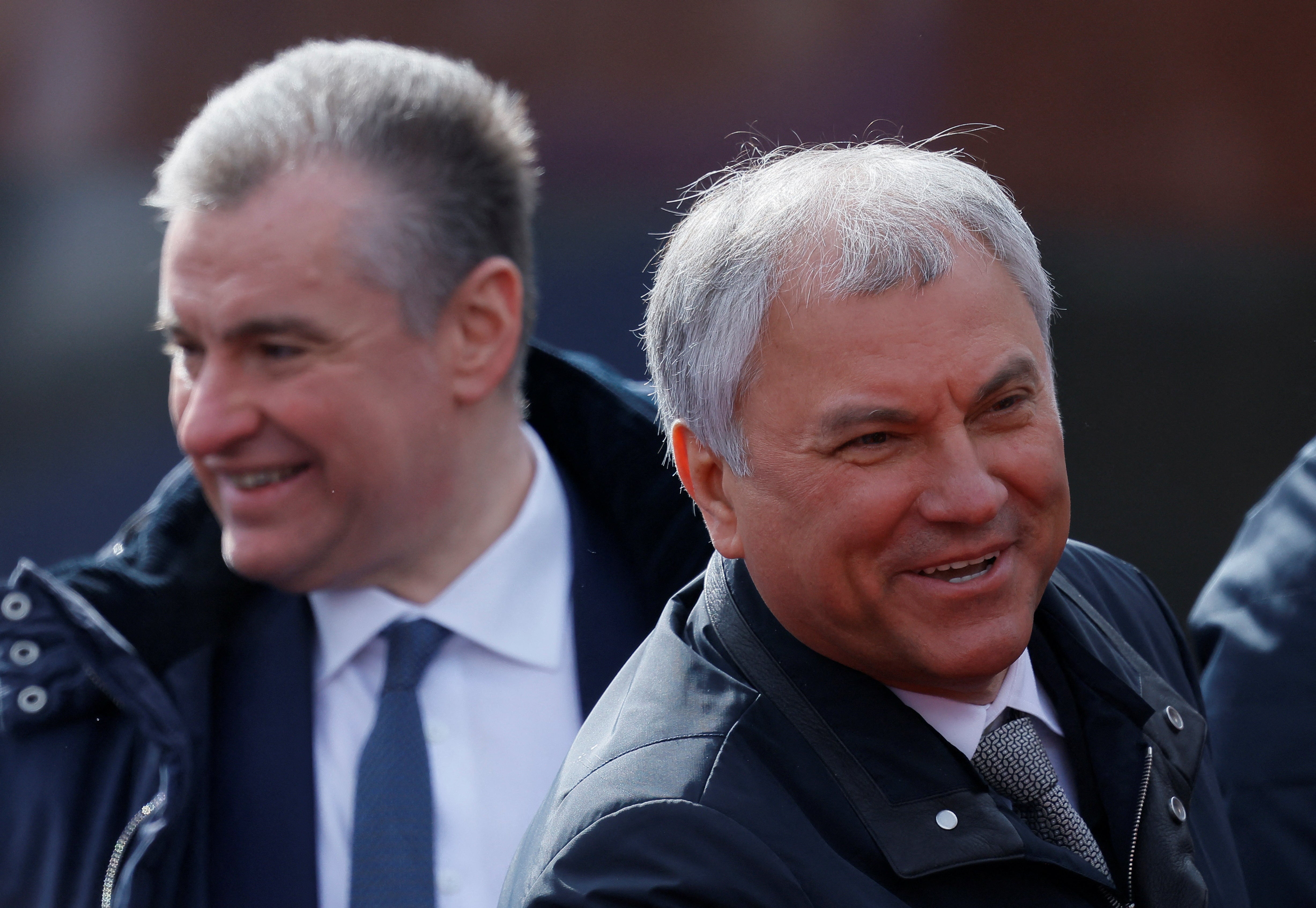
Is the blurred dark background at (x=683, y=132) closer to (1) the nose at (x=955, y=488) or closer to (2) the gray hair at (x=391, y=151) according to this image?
(2) the gray hair at (x=391, y=151)

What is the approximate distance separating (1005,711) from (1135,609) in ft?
1.30

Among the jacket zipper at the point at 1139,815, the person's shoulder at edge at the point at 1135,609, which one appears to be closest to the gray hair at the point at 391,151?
the person's shoulder at edge at the point at 1135,609

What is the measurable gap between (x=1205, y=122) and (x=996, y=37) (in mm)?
489

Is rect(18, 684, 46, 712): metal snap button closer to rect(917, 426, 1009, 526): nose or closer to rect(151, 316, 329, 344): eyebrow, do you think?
rect(151, 316, 329, 344): eyebrow

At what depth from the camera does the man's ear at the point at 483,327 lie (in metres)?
2.16

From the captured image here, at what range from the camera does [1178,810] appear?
1.46 m

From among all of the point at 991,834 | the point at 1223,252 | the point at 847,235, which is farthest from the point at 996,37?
the point at 991,834

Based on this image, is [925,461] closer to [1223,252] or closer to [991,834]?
[991,834]

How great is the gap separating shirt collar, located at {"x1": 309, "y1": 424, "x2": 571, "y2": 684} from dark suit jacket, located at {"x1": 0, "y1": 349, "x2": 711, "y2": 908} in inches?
1.6

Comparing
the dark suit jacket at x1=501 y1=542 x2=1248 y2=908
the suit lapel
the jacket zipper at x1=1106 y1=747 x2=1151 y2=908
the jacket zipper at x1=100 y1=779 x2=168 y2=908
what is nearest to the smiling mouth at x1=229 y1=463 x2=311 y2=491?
the suit lapel

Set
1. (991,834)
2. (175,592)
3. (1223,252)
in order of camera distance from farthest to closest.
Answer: (1223,252)
(175,592)
(991,834)

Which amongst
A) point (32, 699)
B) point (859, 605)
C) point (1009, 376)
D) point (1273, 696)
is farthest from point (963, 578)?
point (32, 699)

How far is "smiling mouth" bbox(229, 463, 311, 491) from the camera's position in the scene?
201cm

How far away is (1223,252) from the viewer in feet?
9.14
